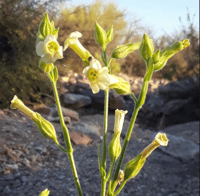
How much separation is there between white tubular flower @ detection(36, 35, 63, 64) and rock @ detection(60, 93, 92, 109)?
5.35 m

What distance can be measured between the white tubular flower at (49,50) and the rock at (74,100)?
17.6 ft

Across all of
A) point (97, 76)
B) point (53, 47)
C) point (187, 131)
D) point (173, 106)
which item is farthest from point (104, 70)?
point (173, 106)

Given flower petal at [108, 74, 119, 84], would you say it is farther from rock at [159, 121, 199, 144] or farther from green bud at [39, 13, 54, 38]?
rock at [159, 121, 199, 144]

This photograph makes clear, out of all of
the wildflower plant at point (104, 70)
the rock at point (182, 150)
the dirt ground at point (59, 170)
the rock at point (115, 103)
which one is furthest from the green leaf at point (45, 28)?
the rock at point (115, 103)

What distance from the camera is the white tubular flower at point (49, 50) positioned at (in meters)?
0.65

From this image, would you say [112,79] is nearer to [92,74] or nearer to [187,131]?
[92,74]

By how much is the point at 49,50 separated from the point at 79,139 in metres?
3.52

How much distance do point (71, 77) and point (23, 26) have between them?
274cm

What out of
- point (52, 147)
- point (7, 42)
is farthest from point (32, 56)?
point (52, 147)

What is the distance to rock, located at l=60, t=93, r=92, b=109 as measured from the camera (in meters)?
5.99

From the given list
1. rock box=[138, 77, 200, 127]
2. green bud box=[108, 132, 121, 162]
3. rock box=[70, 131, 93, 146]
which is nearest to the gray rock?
→ rock box=[70, 131, 93, 146]

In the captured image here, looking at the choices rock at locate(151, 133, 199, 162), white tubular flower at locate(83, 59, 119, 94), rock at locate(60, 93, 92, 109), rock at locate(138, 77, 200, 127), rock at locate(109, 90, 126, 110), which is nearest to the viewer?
white tubular flower at locate(83, 59, 119, 94)

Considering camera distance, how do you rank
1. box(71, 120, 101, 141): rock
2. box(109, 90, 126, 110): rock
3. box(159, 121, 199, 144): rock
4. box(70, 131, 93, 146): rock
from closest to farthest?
box(70, 131, 93, 146): rock, box(71, 120, 101, 141): rock, box(159, 121, 199, 144): rock, box(109, 90, 126, 110): rock

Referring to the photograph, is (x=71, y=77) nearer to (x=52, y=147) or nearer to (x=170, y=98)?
(x=170, y=98)
